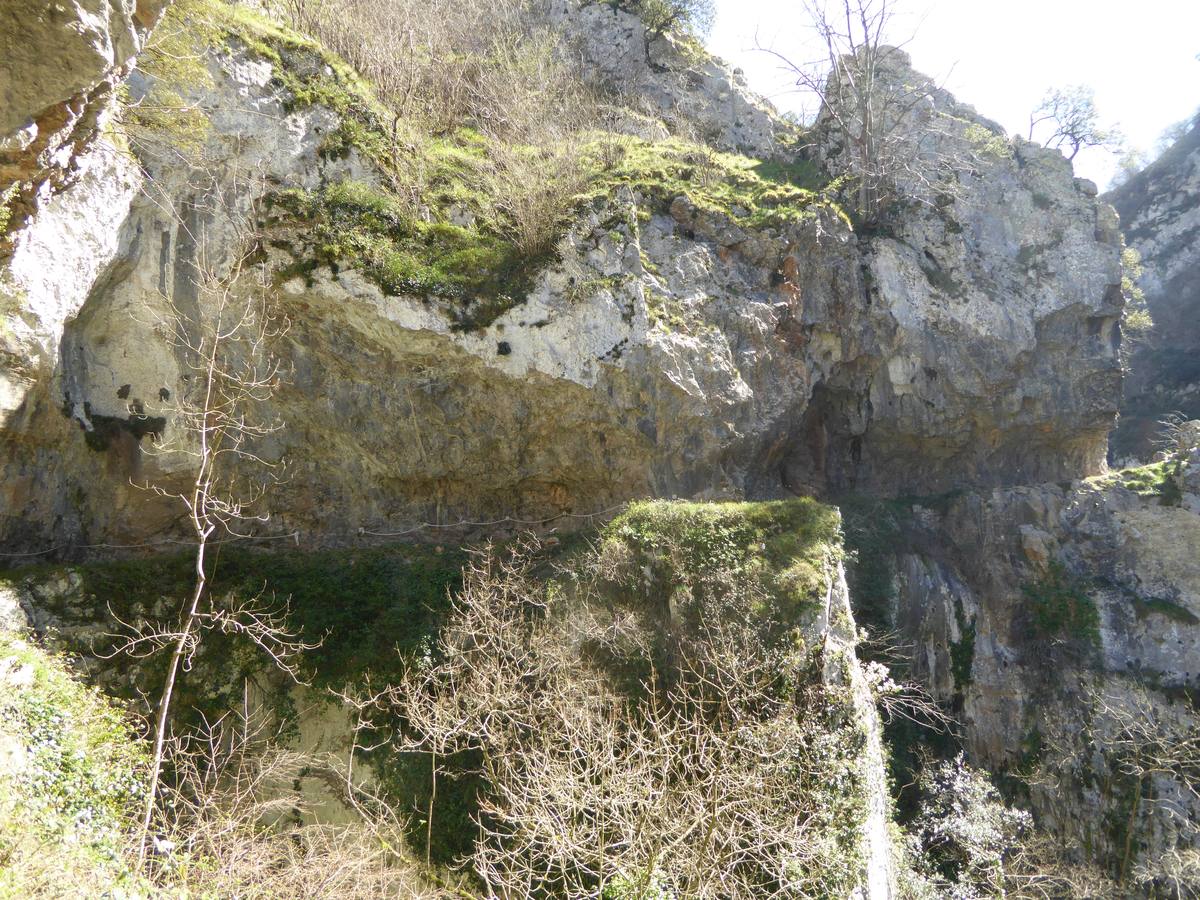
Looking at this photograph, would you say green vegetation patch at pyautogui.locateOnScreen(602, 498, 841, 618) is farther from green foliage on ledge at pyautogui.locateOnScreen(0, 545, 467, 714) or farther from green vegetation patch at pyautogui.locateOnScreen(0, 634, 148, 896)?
green vegetation patch at pyautogui.locateOnScreen(0, 634, 148, 896)

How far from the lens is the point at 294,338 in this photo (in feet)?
36.7

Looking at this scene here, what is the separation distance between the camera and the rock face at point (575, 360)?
10.1m

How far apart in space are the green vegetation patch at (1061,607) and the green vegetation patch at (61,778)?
16736mm

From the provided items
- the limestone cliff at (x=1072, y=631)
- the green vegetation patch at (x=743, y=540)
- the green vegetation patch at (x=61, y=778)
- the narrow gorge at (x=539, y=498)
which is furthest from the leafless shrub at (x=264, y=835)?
the limestone cliff at (x=1072, y=631)

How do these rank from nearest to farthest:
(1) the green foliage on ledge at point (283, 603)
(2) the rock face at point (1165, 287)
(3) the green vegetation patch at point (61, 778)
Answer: (3) the green vegetation patch at point (61, 778) → (1) the green foliage on ledge at point (283, 603) → (2) the rock face at point (1165, 287)

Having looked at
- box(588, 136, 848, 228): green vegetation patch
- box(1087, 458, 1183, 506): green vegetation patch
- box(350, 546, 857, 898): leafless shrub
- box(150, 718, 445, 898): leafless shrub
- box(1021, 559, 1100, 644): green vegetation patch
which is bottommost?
box(150, 718, 445, 898): leafless shrub

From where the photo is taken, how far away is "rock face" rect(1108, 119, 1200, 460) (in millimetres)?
23859

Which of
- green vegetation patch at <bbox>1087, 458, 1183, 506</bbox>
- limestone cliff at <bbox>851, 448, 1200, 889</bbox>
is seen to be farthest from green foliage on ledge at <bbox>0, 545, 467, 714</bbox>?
green vegetation patch at <bbox>1087, 458, 1183, 506</bbox>

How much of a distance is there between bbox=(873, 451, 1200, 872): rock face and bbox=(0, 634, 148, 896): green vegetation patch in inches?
526

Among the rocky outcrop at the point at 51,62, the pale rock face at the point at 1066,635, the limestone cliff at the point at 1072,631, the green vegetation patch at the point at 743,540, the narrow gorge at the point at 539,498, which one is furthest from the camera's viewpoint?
the pale rock face at the point at 1066,635

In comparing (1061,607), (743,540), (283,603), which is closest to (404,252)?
(283,603)

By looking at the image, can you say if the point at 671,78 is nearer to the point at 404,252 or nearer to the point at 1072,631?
the point at 404,252

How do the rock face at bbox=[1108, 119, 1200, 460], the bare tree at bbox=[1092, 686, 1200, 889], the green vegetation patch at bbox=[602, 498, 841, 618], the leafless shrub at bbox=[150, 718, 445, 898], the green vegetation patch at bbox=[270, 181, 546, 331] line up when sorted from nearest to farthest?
the leafless shrub at bbox=[150, 718, 445, 898]
the green vegetation patch at bbox=[602, 498, 841, 618]
the green vegetation patch at bbox=[270, 181, 546, 331]
the bare tree at bbox=[1092, 686, 1200, 889]
the rock face at bbox=[1108, 119, 1200, 460]

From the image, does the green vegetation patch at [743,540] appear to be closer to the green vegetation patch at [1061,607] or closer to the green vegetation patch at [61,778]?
the green vegetation patch at [61,778]
